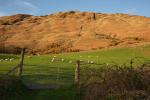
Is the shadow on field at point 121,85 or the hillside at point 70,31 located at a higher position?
the hillside at point 70,31

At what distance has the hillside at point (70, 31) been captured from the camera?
5944 centimetres

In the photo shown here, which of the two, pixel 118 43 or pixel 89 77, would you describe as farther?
pixel 118 43

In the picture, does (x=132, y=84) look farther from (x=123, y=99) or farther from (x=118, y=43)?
(x=118, y=43)

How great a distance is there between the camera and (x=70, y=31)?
6831 centimetres

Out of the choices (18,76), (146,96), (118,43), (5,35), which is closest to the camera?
(146,96)

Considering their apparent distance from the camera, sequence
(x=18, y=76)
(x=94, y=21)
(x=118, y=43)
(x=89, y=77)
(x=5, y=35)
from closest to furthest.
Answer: (x=89, y=77) < (x=18, y=76) < (x=118, y=43) < (x=5, y=35) < (x=94, y=21)

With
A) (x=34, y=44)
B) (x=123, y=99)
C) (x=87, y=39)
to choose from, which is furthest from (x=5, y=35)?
(x=123, y=99)

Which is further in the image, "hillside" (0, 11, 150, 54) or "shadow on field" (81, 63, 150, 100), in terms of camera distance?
"hillside" (0, 11, 150, 54)

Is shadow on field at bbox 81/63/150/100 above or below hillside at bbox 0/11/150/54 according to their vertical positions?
below

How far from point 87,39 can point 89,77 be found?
160 feet

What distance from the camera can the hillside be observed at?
195 feet

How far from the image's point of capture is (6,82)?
12.9 meters

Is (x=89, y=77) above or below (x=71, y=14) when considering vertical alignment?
below

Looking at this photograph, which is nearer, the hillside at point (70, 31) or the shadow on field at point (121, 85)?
the shadow on field at point (121, 85)
